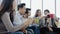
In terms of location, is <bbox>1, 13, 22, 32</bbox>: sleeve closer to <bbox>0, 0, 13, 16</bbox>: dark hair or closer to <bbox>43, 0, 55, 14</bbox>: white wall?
<bbox>0, 0, 13, 16</bbox>: dark hair

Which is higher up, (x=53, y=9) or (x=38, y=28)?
(x=53, y=9)

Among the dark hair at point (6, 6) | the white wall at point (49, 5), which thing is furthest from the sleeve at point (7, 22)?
the white wall at point (49, 5)

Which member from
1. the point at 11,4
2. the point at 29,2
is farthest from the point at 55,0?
the point at 11,4

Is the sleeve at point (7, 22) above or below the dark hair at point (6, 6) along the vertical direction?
below

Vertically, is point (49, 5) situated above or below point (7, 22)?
above

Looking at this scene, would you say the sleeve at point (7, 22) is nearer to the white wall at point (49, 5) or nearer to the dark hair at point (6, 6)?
the dark hair at point (6, 6)

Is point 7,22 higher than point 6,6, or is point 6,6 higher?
point 6,6

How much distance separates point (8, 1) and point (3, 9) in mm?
103

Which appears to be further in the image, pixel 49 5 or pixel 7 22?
pixel 49 5

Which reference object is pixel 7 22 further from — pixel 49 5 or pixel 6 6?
pixel 49 5

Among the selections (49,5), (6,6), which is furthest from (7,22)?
(49,5)

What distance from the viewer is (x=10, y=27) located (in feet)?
5.60

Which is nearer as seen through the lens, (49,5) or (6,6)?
(6,6)

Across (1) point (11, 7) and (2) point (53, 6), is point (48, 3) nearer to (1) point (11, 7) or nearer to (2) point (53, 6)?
(2) point (53, 6)
